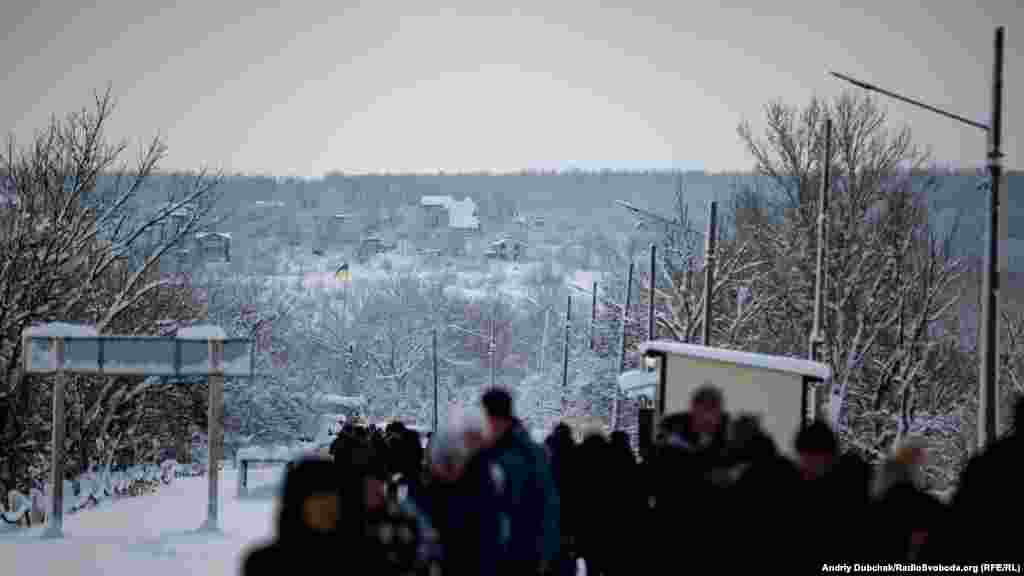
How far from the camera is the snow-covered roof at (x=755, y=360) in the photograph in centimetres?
1648

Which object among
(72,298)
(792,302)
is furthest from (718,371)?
(792,302)

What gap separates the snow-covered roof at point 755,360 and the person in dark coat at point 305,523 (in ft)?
39.0

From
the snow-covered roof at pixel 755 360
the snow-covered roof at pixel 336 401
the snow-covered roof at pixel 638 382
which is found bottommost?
the snow-covered roof at pixel 336 401

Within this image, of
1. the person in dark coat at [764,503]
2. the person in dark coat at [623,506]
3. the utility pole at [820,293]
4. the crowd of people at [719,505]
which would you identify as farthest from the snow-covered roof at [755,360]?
the person in dark coat at [764,503]

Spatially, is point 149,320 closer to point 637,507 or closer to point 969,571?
point 637,507

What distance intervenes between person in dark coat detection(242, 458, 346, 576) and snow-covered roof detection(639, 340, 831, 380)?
1188cm

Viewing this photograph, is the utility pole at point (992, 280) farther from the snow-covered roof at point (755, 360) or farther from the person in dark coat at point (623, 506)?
the person in dark coat at point (623, 506)

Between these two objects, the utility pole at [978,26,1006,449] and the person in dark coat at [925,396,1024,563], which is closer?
the person in dark coat at [925,396,1024,563]

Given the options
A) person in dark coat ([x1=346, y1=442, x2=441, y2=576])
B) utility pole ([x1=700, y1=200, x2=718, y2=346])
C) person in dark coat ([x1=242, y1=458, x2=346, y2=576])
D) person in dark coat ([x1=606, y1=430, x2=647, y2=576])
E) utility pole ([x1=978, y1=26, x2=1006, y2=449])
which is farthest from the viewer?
utility pole ([x1=700, y1=200, x2=718, y2=346])

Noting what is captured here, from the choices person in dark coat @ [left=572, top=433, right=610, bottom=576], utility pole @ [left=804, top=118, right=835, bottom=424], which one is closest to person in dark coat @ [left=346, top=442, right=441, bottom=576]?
person in dark coat @ [left=572, top=433, right=610, bottom=576]

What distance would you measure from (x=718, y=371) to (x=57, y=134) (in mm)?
25511

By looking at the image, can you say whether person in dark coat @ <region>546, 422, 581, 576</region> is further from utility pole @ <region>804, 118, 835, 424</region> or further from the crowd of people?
utility pole @ <region>804, 118, 835, 424</region>

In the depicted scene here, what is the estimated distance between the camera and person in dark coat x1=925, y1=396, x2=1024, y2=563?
Result: 279 inches

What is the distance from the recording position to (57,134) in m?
37.1
